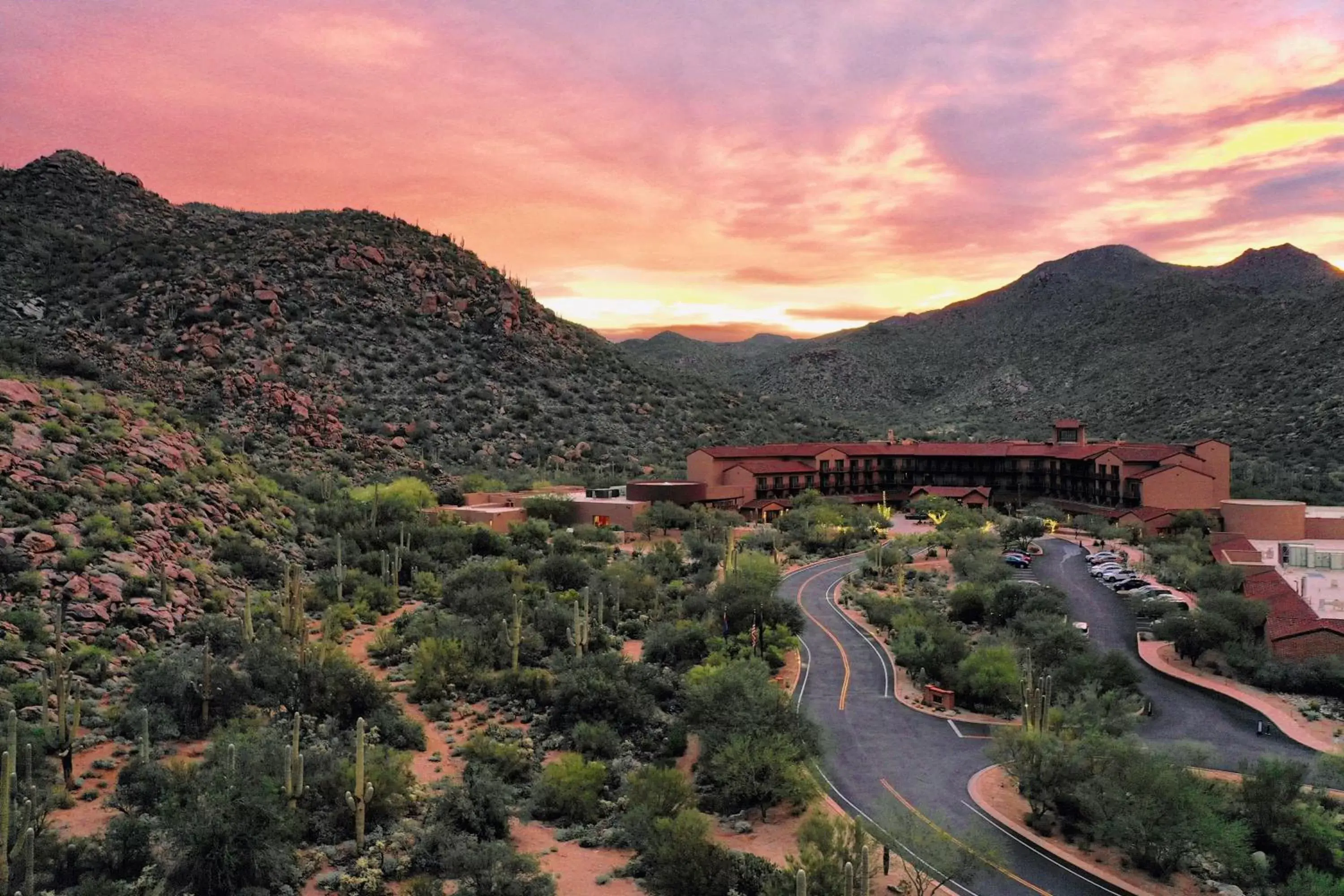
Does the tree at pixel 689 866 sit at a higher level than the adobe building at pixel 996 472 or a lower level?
lower

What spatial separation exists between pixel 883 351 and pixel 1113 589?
11489 centimetres

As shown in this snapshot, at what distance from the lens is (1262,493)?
2317 inches

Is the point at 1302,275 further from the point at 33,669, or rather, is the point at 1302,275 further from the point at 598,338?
the point at 33,669

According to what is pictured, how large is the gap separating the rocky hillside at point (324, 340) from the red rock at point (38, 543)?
25.6m

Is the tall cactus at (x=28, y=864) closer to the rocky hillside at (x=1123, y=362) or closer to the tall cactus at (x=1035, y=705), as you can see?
the tall cactus at (x=1035, y=705)

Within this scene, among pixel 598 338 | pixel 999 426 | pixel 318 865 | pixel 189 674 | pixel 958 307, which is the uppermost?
pixel 958 307

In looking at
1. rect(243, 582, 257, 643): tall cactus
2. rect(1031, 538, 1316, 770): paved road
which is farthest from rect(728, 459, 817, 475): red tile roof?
rect(243, 582, 257, 643): tall cactus

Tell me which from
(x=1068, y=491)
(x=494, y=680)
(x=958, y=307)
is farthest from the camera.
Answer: (x=958, y=307)

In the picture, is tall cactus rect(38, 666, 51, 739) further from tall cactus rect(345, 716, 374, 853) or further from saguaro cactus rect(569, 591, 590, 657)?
saguaro cactus rect(569, 591, 590, 657)

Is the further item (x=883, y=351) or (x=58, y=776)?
(x=883, y=351)

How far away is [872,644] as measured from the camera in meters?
33.8

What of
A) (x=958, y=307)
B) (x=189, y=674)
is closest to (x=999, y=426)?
(x=958, y=307)

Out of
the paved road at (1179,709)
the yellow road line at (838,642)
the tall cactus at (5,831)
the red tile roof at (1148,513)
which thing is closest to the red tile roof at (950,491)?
the red tile roof at (1148,513)

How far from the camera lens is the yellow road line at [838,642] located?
28.1m
